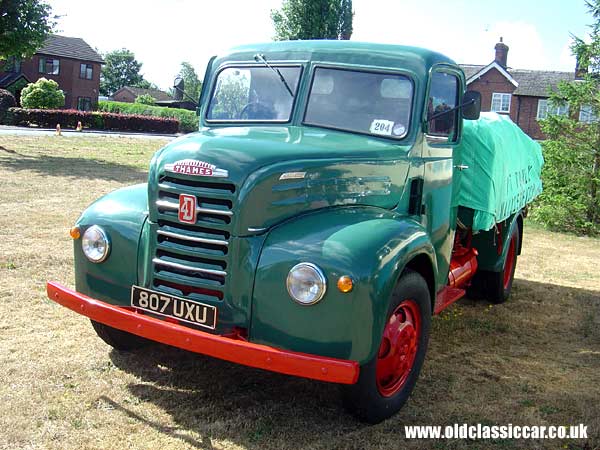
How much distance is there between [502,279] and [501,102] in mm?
38745

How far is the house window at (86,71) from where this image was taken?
56750 mm

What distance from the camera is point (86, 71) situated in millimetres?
57188

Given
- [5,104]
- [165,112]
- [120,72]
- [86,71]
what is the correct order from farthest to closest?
[120,72] < [86,71] < [165,112] < [5,104]

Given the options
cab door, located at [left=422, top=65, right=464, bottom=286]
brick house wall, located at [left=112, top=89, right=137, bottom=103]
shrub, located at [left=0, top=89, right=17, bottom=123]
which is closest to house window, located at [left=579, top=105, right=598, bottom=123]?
cab door, located at [left=422, top=65, right=464, bottom=286]

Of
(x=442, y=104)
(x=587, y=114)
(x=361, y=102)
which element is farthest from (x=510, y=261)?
(x=587, y=114)

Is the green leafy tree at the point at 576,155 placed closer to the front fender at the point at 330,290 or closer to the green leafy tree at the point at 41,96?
the front fender at the point at 330,290

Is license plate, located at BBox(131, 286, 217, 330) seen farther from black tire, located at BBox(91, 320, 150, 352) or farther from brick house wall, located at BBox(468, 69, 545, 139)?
brick house wall, located at BBox(468, 69, 545, 139)

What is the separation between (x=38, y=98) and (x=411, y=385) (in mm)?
41271

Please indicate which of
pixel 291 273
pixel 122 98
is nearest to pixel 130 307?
pixel 291 273

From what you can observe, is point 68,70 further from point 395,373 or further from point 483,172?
point 395,373

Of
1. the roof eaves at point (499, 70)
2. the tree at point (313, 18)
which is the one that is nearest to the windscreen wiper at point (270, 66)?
the tree at point (313, 18)

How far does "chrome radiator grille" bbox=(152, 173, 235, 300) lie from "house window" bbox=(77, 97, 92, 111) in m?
56.9

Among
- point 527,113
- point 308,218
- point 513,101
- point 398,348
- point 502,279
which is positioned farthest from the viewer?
point 513,101

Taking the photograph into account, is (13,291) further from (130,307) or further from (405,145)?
(405,145)
